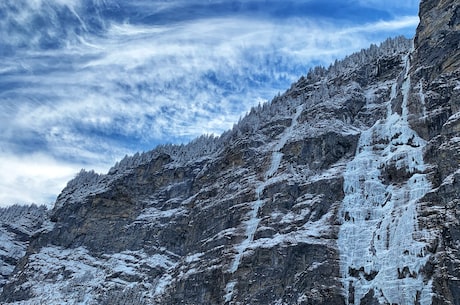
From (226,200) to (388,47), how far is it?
59.4 meters

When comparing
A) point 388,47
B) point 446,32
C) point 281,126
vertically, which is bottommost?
point 281,126

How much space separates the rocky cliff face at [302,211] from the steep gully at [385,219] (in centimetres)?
16

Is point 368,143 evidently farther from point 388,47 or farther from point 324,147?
point 388,47

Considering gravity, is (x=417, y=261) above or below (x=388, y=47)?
below

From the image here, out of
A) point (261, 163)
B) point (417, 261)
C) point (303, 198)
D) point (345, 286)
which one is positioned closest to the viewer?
point (417, 261)

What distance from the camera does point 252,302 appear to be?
65.4 metres

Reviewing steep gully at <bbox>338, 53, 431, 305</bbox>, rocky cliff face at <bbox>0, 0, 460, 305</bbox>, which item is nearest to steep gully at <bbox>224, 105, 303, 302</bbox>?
rocky cliff face at <bbox>0, 0, 460, 305</bbox>

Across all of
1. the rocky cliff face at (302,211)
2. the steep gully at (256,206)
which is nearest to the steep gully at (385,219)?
the rocky cliff face at (302,211)

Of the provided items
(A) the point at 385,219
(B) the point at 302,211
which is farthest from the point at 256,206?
(A) the point at 385,219

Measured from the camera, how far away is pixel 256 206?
3108 inches

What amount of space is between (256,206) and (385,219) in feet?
65.2

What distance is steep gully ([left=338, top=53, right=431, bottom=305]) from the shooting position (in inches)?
2248

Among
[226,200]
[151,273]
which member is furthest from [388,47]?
[151,273]

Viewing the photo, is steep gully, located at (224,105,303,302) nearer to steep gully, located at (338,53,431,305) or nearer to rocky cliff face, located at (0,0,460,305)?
rocky cliff face, located at (0,0,460,305)
